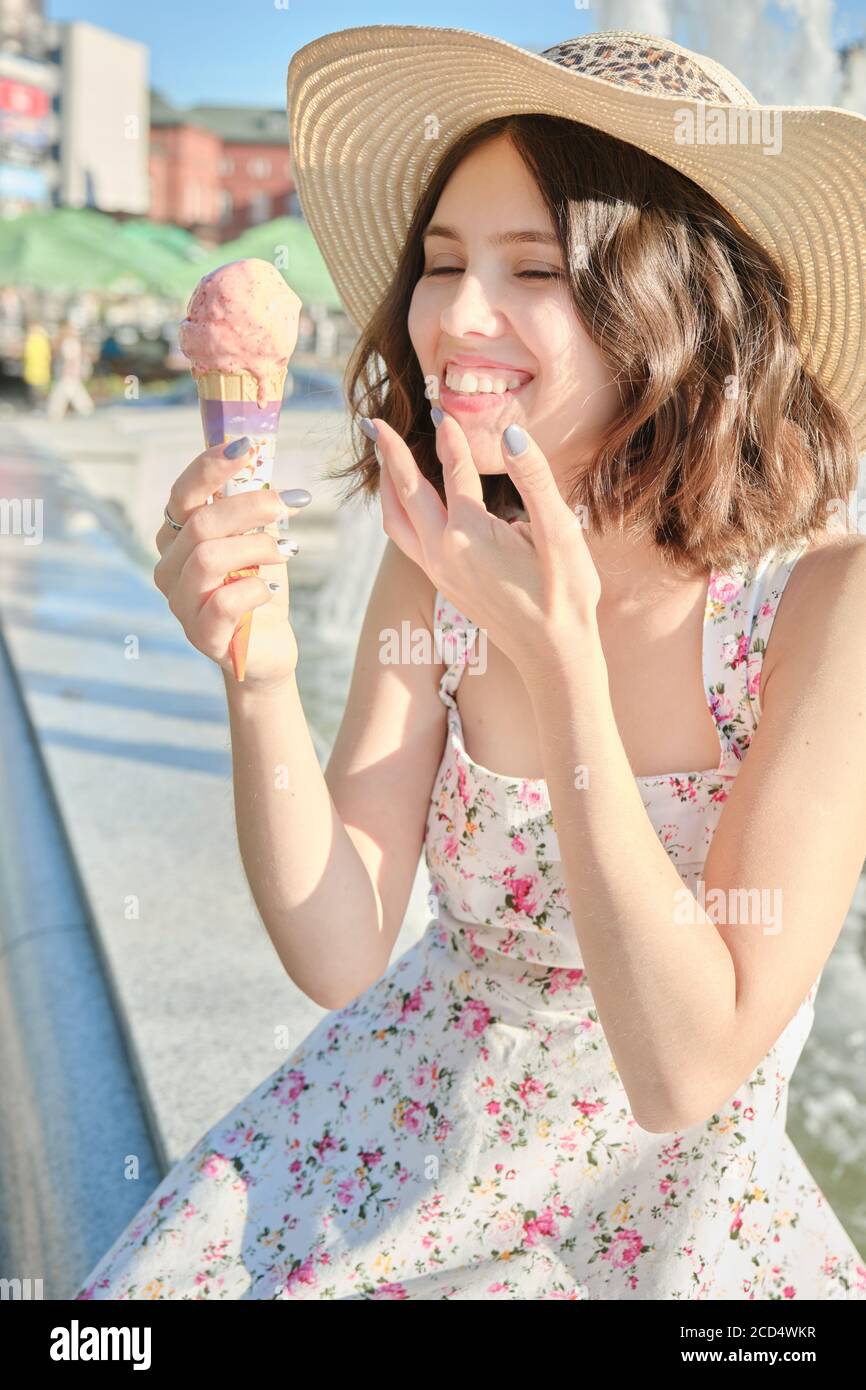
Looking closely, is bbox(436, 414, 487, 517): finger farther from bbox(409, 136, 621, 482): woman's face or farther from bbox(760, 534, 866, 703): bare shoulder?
bbox(760, 534, 866, 703): bare shoulder

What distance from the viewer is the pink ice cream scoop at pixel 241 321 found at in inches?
62.0

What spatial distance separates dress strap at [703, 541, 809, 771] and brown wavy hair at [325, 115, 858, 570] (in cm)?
3

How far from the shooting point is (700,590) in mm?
1970

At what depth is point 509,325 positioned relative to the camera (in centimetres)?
181

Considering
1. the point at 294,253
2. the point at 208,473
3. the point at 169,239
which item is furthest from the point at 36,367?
the point at 208,473

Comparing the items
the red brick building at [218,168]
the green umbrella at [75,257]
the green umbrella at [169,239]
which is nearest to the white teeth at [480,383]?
the green umbrella at [75,257]

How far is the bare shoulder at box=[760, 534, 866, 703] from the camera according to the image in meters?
1.75

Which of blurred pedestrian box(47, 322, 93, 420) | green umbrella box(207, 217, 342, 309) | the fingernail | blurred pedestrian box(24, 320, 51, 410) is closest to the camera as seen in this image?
the fingernail

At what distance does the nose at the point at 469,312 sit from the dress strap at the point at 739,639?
500 mm

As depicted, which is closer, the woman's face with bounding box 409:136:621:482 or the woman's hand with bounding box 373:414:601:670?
the woman's hand with bounding box 373:414:601:670

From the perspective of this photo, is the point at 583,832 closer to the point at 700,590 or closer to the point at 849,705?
the point at 849,705

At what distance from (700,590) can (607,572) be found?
155 millimetres

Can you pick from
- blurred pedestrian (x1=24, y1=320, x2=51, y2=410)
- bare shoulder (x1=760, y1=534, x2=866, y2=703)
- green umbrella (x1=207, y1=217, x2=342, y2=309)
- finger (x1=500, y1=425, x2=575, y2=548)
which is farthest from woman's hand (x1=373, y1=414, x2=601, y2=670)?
blurred pedestrian (x1=24, y1=320, x2=51, y2=410)

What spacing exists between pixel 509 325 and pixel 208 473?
515 millimetres
